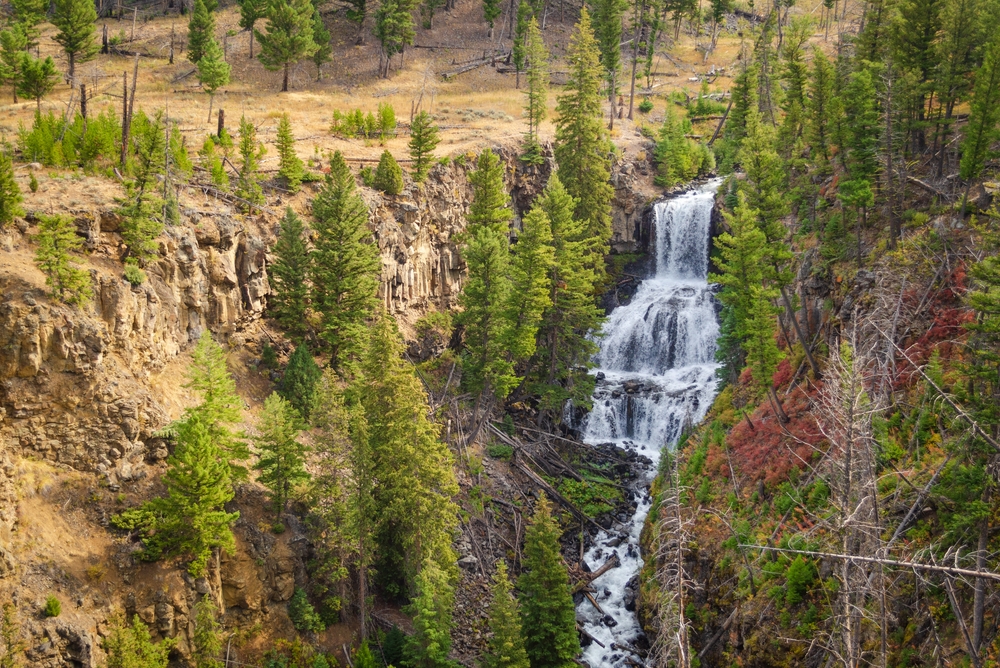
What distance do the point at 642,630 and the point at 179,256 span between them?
25.3 m

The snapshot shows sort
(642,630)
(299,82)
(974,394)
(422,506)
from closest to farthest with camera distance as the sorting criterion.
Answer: (974,394), (422,506), (642,630), (299,82)

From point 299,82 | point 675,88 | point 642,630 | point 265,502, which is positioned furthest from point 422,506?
point 675,88

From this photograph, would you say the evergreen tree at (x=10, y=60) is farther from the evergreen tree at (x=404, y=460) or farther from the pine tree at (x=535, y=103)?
the evergreen tree at (x=404, y=460)

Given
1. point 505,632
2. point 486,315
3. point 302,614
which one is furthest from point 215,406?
point 486,315

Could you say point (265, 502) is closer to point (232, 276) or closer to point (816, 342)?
point (232, 276)

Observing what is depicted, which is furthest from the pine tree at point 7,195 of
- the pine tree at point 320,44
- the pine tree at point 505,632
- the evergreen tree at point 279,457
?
the pine tree at point 320,44

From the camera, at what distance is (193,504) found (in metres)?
25.3

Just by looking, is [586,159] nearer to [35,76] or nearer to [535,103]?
[535,103]

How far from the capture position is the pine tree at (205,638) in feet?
83.6

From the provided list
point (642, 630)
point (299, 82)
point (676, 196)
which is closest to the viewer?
point (642, 630)

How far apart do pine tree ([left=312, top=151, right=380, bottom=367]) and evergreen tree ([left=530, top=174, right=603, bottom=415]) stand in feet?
34.4

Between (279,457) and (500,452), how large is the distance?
Result: 588 inches

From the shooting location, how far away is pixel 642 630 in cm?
3216

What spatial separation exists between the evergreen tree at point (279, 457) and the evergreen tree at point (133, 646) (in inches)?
240
